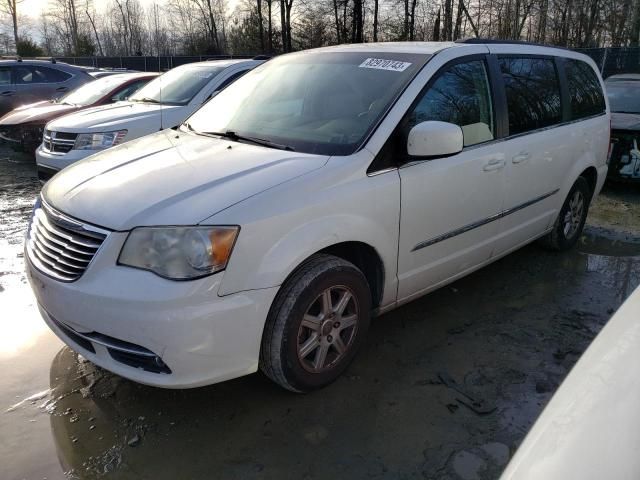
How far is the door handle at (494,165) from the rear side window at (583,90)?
1310 millimetres

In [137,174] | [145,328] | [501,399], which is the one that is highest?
[137,174]

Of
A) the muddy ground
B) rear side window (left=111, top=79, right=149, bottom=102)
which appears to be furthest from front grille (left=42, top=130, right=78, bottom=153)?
the muddy ground

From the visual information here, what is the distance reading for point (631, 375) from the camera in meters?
1.31

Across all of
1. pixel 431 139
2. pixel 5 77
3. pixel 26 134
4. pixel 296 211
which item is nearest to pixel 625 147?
pixel 431 139

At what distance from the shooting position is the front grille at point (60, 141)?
6203 millimetres

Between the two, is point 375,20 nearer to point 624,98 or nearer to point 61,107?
point 624,98

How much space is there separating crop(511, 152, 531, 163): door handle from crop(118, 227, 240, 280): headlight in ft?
7.32

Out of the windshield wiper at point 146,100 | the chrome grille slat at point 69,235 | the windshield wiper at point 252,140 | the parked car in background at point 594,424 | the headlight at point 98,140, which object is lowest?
the parked car in background at point 594,424

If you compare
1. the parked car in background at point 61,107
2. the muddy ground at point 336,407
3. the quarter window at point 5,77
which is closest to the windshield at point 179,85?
the parked car in background at point 61,107

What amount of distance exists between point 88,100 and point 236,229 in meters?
7.17

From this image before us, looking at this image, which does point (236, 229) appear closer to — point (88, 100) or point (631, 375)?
point (631, 375)

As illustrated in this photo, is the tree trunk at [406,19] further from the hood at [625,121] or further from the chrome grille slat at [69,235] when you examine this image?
the chrome grille slat at [69,235]

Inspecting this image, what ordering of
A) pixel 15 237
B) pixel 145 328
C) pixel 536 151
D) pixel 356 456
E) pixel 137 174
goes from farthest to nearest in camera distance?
pixel 15 237 < pixel 536 151 < pixel 137 174 < pixel 356 456 < pixel 145 328

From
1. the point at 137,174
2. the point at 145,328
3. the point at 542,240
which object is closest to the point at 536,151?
the point at 542,240
